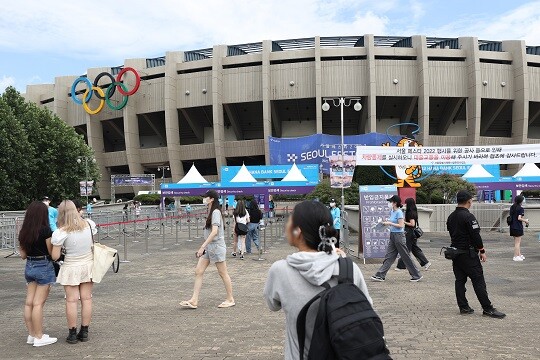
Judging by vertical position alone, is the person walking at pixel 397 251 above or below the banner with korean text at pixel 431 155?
below

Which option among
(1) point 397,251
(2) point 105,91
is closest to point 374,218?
(1) point 397,251

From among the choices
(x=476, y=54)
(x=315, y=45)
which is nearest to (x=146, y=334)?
(x=315, y=45)

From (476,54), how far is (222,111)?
1149 inches

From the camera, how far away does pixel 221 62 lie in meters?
56.5

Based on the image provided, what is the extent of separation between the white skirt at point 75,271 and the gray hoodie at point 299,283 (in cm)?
390

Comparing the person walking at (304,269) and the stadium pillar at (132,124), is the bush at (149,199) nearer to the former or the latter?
the stadium pillar at (132,124)

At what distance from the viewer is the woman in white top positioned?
5594mm

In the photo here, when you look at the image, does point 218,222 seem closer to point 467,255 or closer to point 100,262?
point 100,262

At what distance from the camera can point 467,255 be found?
6684 mm

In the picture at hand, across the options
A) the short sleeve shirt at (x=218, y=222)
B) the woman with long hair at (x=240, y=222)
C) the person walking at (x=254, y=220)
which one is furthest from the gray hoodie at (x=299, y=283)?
the person walking at (x=254, y=220)

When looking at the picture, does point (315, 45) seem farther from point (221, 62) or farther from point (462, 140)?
point (462, 140)

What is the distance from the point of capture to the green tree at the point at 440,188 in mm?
27078

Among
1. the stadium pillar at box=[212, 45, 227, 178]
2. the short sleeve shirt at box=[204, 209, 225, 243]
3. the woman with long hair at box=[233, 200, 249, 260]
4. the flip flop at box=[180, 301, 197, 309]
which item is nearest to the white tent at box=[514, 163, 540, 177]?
the woman with long hair at box=[233, 200, 249, 260]

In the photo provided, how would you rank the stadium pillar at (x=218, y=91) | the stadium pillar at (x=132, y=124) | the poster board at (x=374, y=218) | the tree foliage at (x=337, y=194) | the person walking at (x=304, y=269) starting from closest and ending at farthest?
the person walking at (x=304, y=269)
the poster board at (x=374, y=218)
the tree foliage at (x=337, y=194)
the stadium pillar at (x=218, y=91)
the stadium pillar at (x=132, y=124)
